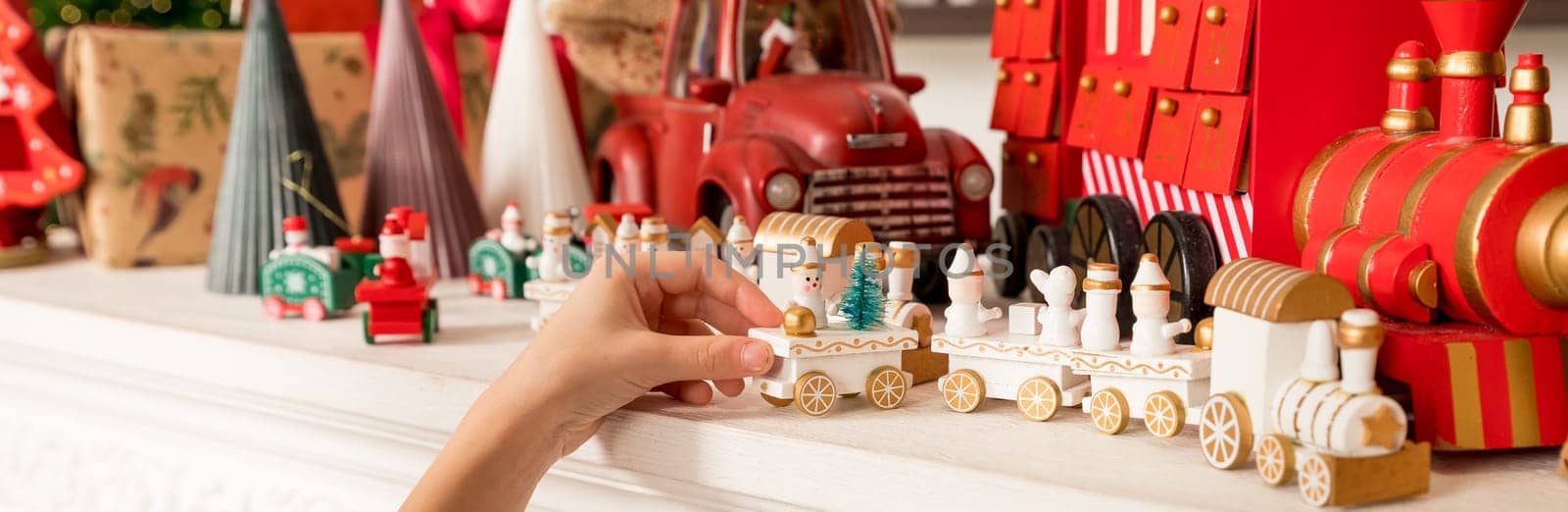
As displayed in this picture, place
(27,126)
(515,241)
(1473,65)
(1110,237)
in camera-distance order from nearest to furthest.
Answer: (1473,65)
(1110,237)
(515,241)
(27,126)

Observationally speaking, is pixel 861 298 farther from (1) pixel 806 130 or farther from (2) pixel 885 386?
(1) pixel 806 130

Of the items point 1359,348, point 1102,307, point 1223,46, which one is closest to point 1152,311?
point 1102,307

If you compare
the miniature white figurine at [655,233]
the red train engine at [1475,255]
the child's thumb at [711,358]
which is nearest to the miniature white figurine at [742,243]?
the miniature white figurine at [655,233]

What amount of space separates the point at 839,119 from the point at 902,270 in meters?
0.24

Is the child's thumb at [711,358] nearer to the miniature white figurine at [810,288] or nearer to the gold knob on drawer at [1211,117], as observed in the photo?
the miniature white figurine at [810,288]

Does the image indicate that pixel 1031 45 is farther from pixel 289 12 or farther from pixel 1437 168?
pixel 289 12

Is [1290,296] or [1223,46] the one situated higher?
[1223,46]

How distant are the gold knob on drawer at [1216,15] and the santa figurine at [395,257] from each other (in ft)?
2.04

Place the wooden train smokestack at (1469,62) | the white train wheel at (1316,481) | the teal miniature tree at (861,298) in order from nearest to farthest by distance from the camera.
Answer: the white train wheel at (1316,481), the wooden train smokestack at (1469,62), the teal miniature tree at (861,298)

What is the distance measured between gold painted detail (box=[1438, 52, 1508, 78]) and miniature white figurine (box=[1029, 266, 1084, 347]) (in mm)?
237

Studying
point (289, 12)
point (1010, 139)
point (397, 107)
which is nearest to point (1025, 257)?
point (1010, 139)

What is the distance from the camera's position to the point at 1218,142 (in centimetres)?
86

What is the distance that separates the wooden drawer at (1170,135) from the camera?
2.97 feet

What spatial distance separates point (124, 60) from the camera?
1.32 meters
